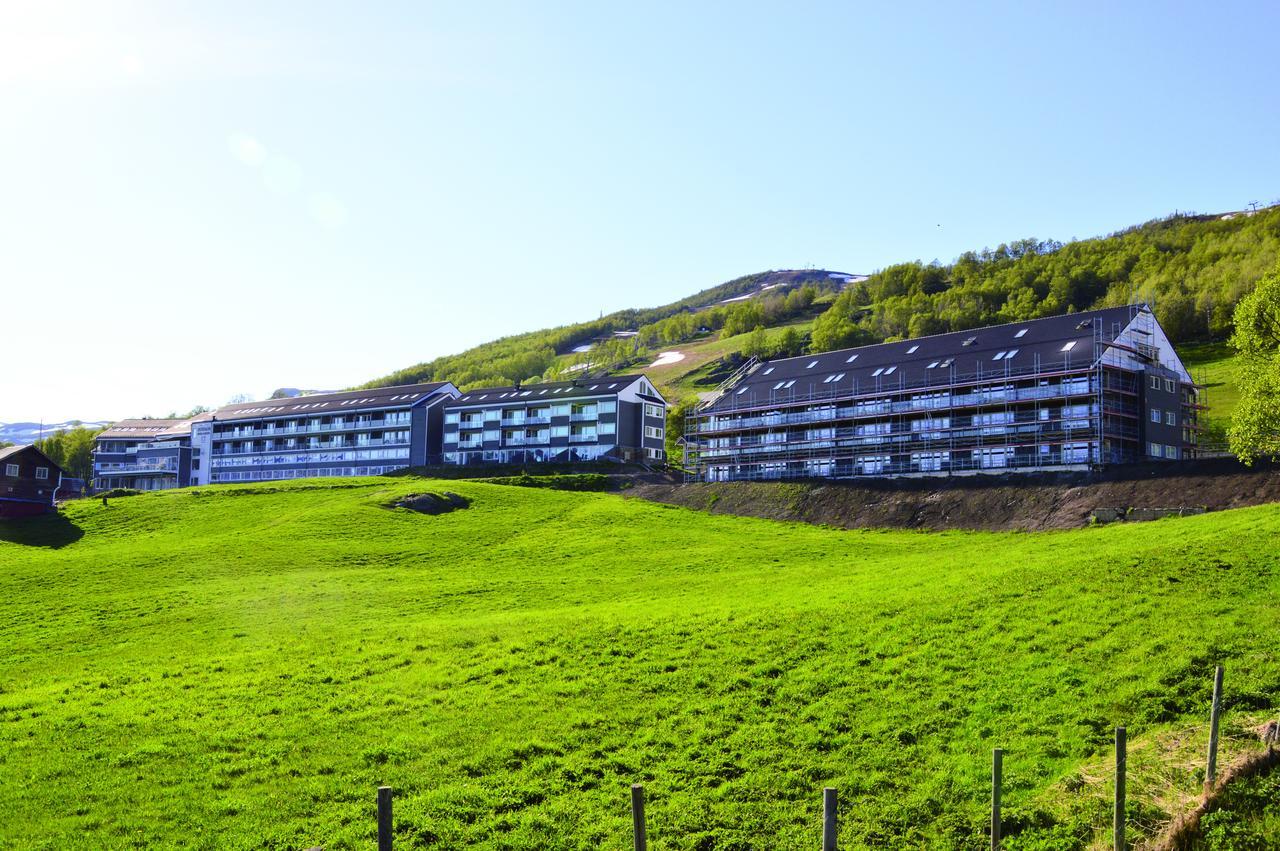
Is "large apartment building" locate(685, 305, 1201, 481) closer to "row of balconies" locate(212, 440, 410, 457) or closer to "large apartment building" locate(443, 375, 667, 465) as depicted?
"large apartment building" locate(443, 375, 667, 465)

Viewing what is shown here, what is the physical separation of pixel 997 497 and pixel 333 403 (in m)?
104

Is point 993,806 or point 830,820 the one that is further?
point 993,806

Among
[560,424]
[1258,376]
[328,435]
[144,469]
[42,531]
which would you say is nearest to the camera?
[1258,376]

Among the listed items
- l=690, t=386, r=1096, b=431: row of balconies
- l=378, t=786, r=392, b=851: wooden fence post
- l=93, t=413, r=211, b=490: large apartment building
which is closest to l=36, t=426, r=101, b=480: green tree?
l=93, t=413, r=211, b=490: large apartment building

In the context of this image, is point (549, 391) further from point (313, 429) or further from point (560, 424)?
point (313, 429)

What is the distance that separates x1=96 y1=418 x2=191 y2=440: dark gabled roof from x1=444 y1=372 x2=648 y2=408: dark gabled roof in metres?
54.5

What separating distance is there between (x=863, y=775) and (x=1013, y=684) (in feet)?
20.6

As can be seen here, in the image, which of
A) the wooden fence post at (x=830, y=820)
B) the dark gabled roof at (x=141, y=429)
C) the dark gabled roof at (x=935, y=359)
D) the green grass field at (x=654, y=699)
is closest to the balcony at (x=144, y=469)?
the dark gabled roof at (x=141, y=429)

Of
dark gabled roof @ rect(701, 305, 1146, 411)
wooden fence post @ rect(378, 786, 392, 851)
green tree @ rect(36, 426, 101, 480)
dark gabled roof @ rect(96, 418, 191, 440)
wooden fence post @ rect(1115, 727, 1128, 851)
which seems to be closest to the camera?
wooden fence post @ rect(378, 786, 392, 851)

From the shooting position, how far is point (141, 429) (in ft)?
524

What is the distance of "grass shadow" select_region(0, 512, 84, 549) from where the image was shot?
235 feet

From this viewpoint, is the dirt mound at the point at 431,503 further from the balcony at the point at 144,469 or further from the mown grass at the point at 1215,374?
the balcony at the point at 144,469

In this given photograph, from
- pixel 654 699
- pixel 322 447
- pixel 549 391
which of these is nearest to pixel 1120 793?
pixel 654 699

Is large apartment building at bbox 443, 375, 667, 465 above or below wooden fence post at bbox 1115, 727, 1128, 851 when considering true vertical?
above
